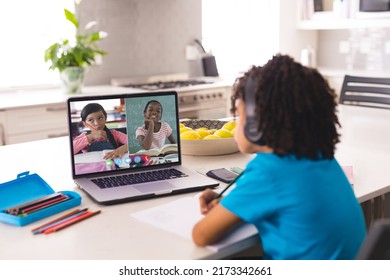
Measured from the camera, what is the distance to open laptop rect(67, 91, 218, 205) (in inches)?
56.4

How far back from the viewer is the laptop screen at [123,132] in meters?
1.47

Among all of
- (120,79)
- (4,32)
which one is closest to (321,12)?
(120,79)

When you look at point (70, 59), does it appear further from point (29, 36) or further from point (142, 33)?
point (142, 33)

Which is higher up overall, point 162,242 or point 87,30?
point 87,30

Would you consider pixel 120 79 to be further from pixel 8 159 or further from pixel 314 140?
pixel 314 140

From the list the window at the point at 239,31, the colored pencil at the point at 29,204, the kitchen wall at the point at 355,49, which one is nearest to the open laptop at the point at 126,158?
the colored pencil at the point at 29,204

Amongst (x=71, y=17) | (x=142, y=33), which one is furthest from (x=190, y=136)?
(x=142, y=33)

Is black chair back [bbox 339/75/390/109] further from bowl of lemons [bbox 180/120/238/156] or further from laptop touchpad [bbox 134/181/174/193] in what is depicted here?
laptop touchpad [bbox 134/181/174/193]

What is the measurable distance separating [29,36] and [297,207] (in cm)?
311

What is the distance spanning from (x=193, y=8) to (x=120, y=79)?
0.95 m

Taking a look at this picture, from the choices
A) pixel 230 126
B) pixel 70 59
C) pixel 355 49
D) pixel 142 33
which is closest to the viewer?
pixel 230 126

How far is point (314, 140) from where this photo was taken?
42.6 inches

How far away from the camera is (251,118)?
1.11 metres

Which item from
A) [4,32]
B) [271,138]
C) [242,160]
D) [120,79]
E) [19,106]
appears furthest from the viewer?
[120,79]
